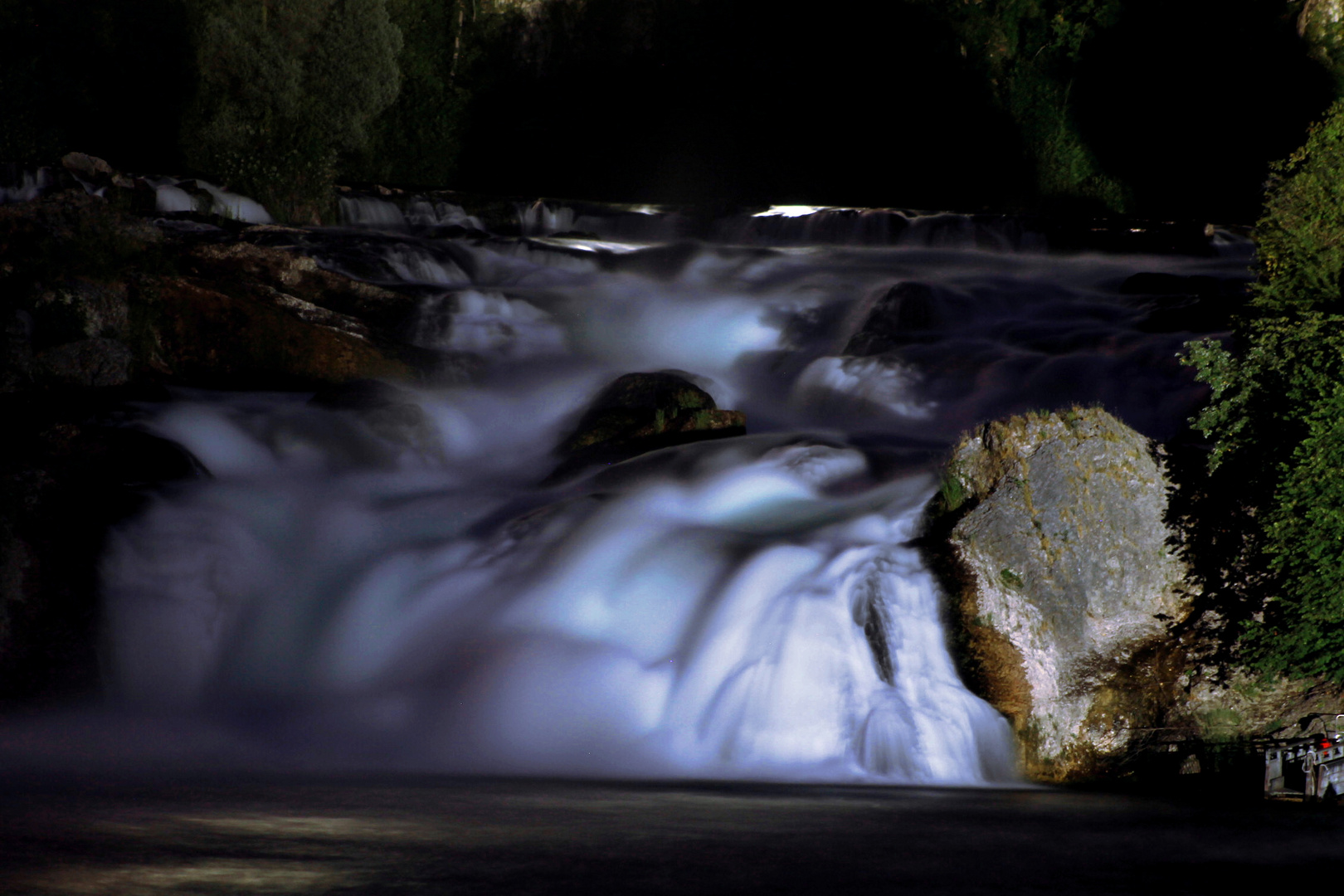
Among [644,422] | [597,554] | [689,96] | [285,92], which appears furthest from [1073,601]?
Answer: [689,96]

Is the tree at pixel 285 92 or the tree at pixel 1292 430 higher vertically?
the tree at pixel 285 92

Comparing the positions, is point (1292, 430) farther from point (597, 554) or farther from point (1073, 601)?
point (597, 554)

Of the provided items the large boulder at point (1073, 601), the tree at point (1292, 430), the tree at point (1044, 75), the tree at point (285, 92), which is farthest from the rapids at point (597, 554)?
the tree at point (1044, 75)

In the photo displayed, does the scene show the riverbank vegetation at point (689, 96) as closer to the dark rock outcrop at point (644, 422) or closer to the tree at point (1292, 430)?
the dark rock outcrop at point (644, 422)

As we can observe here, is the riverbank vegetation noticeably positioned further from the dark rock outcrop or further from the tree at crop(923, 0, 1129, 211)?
the dark rock outcrop

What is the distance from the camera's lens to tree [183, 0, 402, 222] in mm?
19250

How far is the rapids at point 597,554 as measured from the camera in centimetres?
635

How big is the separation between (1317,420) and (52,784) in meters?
6.03

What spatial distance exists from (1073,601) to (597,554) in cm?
303

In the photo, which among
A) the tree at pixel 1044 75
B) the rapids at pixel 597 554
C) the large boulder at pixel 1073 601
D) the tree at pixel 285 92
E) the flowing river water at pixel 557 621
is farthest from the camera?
the tree at pixel 1044 75

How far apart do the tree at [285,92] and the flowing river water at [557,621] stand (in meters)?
7.53

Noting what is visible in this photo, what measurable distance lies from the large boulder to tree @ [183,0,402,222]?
15291 mm

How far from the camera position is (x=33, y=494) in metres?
8.04

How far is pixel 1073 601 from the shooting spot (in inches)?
245
